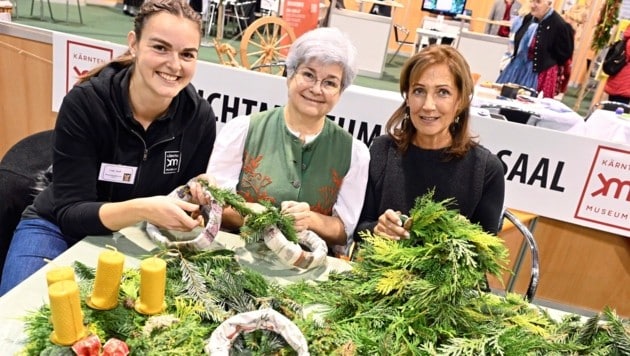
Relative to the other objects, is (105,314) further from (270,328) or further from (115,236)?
(115,236)

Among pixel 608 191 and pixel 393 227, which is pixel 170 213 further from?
pixel 608 191

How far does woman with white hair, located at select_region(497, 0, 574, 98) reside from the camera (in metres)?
4.19

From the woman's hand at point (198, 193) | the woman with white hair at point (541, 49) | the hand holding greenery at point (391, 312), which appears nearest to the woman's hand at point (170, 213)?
the woman's hand at point (198, 193)

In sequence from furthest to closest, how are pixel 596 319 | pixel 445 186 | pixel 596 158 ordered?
1. pixel 596 158
2. pixel 445 186
3. pixel 596 319

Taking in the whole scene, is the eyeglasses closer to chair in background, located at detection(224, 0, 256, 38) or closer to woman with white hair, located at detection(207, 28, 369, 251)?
woman with white hair, located at detection(207, 28, 369, 251)

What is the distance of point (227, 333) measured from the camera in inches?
32.4

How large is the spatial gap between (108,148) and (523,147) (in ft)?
6.05

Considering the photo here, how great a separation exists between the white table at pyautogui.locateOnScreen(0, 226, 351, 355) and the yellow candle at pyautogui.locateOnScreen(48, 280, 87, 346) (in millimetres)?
222

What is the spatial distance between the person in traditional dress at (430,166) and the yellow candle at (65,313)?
1028 mm

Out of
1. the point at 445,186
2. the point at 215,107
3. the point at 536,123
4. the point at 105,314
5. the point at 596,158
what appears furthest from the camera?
the point at 536,123

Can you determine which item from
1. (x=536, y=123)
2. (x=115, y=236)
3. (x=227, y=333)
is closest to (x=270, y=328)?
(x=227, y=333)

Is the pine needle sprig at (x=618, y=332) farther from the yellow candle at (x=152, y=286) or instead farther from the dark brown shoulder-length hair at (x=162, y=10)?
the dark brown shoulder-length hair at (x=162, y=10)

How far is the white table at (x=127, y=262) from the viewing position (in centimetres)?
93

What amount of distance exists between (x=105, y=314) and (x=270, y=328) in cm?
29
